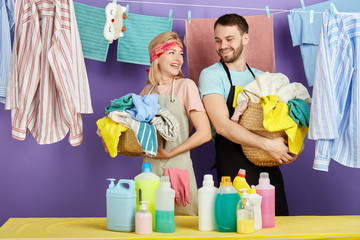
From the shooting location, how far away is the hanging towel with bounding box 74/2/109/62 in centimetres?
333

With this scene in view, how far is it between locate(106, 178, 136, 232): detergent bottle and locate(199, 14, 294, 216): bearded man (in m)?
0.92

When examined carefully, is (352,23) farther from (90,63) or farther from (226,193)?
(90,63)

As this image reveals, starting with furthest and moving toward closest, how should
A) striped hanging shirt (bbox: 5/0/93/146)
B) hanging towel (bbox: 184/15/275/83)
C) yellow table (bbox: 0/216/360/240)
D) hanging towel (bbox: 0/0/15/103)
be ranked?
hanging towel (bbox: 184/15/275/83), hanging towel (bbox: 0/0/15/103), striped hanging shirt (bbox: 5/0/93/146), yellow table (bbox: 0/216/360/240)

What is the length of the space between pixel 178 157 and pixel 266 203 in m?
0.80

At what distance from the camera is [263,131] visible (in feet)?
9.00

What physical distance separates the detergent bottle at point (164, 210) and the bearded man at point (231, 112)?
0.87m

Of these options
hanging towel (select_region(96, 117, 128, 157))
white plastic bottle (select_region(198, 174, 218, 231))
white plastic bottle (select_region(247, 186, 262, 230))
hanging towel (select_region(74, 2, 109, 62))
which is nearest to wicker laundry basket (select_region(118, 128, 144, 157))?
hanging towel (select_region(96, 117, 128, 157))

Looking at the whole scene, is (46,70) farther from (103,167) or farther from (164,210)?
(164,210)

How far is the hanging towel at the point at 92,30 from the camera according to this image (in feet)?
10.9

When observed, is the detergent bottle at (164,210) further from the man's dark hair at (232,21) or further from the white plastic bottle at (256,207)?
the man's dark hair at (232,21)

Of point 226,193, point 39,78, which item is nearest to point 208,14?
point 39,78

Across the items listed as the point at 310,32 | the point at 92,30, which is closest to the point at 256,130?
the point at 310,32

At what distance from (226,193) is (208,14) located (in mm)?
1914

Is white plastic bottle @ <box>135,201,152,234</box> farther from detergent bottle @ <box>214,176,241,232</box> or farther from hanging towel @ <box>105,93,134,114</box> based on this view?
hanging towel @ <box>105,93,134,114</box>
